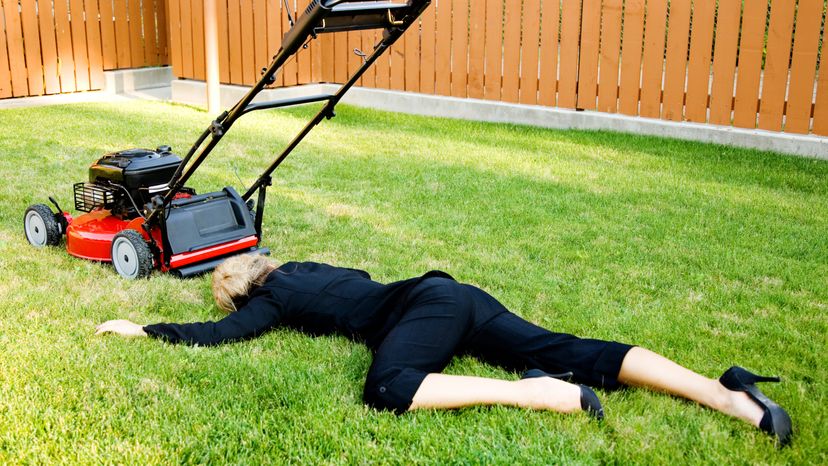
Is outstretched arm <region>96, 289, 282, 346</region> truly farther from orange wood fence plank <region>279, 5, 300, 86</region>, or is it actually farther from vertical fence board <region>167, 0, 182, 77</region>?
vertical fence board <region>167, 0, 182, 77</region>

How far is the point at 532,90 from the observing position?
30.2 ft

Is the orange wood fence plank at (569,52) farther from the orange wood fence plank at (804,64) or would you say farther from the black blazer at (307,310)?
the black blazer at (307,310)

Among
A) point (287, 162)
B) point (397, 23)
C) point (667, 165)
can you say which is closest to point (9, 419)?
point (397, 23)

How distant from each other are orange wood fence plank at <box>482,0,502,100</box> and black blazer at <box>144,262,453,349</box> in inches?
244

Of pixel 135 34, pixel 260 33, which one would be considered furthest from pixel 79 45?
pixel 260 33

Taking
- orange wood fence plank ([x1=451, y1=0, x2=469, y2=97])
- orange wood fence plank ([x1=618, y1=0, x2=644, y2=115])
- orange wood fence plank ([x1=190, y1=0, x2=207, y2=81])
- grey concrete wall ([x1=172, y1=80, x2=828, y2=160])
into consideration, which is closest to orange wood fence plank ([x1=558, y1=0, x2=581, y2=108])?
grey concrete wall ([x1=172, y1=80, x2=828, y2=160])

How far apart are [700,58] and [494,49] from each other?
2287 millimetres

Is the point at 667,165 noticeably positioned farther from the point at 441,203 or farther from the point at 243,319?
the point at 243,319

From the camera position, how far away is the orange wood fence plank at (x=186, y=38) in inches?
410

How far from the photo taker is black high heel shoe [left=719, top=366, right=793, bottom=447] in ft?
9.09

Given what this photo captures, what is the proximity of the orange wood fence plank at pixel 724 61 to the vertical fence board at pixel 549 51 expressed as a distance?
167 centimetres

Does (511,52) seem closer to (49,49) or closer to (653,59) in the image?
(653,59)

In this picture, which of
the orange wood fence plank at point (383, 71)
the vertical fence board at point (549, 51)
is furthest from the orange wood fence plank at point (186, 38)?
the vertical fence board at point (549, 51)

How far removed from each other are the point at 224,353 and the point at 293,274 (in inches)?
17.4
